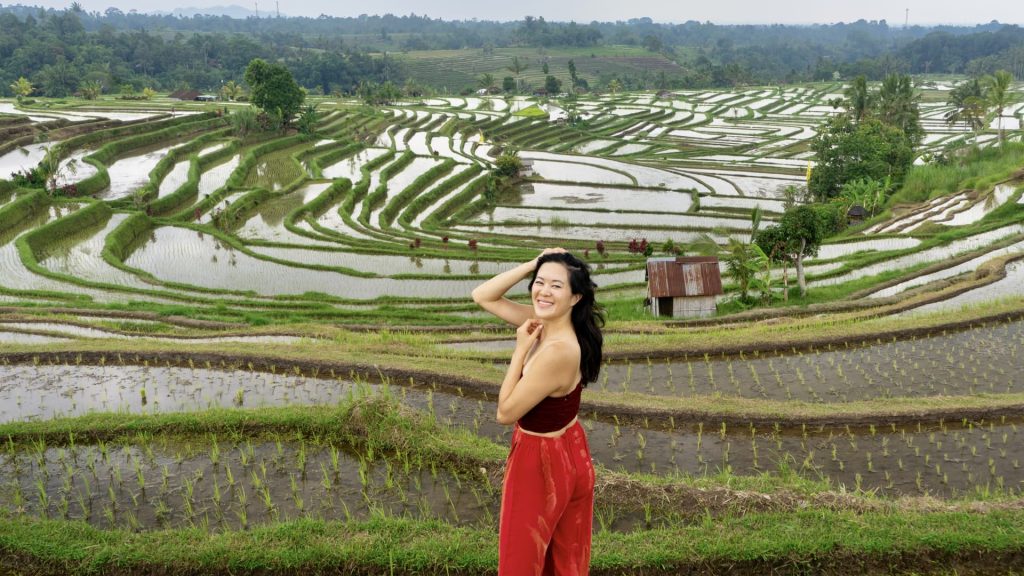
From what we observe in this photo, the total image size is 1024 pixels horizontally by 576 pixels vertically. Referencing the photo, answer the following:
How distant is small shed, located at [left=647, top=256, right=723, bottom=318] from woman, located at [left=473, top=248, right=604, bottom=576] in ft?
38.7

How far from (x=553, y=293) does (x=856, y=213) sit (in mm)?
28009

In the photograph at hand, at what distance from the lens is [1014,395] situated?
25.6 ft

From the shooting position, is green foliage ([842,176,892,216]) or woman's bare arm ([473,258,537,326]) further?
green foliage ([842,176,892,216])

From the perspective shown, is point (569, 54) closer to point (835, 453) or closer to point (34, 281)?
point (34, 281)

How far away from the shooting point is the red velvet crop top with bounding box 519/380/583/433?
2969mm

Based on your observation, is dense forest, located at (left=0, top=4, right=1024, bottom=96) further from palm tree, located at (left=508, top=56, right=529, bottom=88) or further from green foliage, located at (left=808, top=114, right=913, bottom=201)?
green foliage, located at (left=808, top=114, right=913, bottom=201)

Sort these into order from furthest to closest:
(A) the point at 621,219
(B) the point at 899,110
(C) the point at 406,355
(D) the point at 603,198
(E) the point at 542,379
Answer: (B) the point at 899,110
(D) the point at 603,198
(A) the point at 621,219
(C) the point at 406,355
(E) the point at 542,379

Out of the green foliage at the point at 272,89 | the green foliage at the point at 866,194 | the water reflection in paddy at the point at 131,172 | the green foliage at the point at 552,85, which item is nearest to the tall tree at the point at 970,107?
the green foliage at the point at 866,194

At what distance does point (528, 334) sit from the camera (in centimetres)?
300

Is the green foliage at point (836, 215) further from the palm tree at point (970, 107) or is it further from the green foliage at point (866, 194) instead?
the palm tree at point (970, 107)

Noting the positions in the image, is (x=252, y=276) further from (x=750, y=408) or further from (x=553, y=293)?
(x=553, y=293)

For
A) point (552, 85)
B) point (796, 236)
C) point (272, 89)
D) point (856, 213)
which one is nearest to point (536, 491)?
point (796, 236)

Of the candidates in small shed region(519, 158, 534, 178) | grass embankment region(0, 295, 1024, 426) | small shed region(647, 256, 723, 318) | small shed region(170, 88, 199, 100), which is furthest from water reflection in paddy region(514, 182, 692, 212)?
small shed region(170, 88, 199, 100)

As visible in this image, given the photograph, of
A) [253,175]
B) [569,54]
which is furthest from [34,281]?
[569,54]
